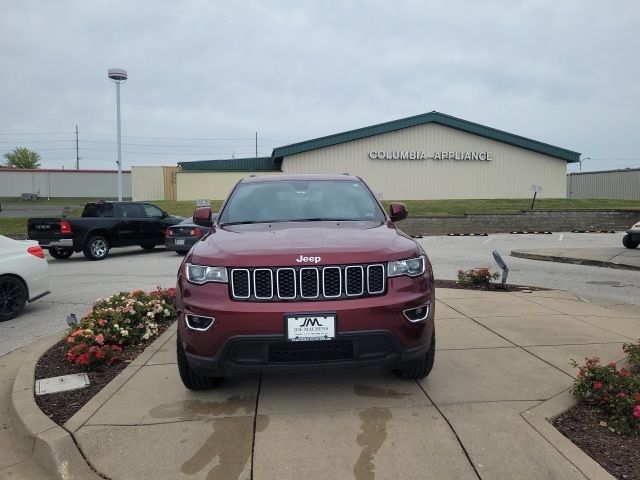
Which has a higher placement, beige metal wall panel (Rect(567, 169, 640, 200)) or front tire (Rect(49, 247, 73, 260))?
beige metal wall panel (Rect(567, 169, 640, 200))

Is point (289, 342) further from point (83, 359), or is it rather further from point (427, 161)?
point (427, 161)

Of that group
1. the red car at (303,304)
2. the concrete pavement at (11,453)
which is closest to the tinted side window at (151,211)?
the concrete pavement at (11,453)

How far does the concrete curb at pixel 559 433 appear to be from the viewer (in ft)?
9.71

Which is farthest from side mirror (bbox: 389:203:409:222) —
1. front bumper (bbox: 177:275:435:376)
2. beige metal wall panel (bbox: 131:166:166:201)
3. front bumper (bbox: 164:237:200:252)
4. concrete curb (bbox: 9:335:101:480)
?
beige metal wall panel (bbox: 131:166:166:201)

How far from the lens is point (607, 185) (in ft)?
148

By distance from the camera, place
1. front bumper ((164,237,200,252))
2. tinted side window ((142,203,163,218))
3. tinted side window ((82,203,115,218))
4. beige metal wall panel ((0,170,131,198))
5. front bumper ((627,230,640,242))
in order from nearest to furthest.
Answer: front bumper ((627,230,640,242))
front bumper ((164,237,200,252))
tinted side window ((82,203,115,218))
tinted side window ((142,203,163,218))
beige metal wall panel ((0,170,131,198))

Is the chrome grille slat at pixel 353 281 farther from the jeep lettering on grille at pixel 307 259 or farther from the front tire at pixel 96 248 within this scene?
the front tire at pixel 96 248

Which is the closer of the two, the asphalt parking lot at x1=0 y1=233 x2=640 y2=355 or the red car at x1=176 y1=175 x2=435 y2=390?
the red car at x1=176 y1=175 x2=435 y2=390

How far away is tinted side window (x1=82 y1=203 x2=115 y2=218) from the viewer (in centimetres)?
1591

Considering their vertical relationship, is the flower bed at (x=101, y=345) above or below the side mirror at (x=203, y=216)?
below

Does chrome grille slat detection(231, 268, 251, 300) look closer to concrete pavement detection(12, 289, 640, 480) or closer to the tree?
concrete pavement detection(12, 289, 640, 480)

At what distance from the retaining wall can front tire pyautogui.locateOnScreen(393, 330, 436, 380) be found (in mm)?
21309

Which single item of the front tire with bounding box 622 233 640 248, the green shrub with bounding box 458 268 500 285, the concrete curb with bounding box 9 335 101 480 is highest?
the front tire with bounding box 622 233 640 248

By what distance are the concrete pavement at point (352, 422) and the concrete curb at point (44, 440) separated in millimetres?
75
